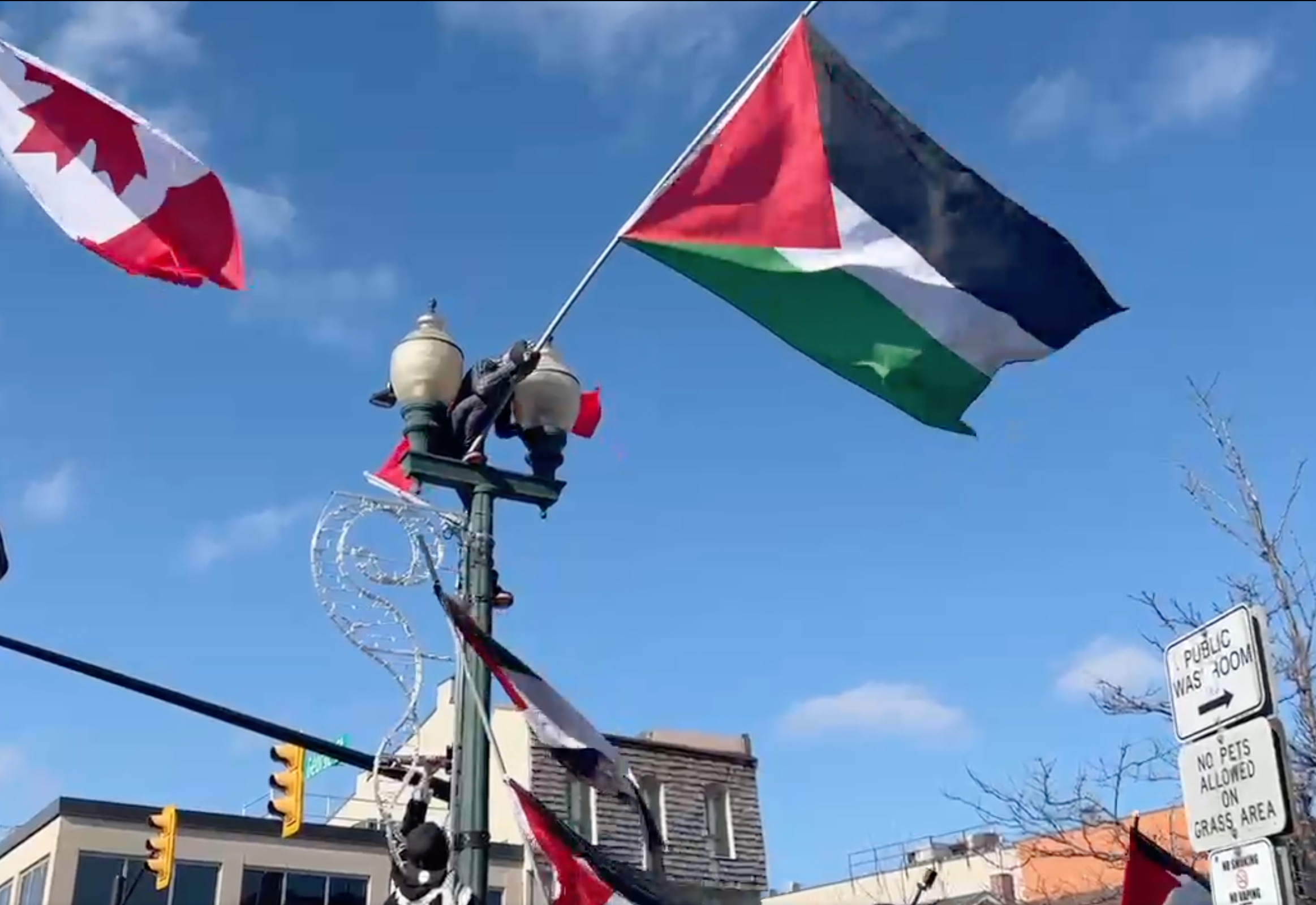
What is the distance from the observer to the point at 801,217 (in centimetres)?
965

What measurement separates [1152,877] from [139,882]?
2450 centimetres

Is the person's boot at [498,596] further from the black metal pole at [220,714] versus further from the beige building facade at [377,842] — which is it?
the beige building facade at [377,842]

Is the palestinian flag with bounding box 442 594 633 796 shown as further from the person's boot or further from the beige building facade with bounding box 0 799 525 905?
the beige building facade with bounding box 0 799 525 905

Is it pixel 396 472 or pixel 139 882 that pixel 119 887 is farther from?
pixel 396 472

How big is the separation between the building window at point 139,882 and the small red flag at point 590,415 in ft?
76.5

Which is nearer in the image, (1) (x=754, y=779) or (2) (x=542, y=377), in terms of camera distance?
(2) (x=542, y=377)

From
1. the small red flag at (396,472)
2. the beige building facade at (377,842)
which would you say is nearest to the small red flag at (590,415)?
the small red flag at (396,472)

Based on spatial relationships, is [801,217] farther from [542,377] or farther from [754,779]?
[754,779]

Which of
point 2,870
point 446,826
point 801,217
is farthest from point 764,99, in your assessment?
point 2,870

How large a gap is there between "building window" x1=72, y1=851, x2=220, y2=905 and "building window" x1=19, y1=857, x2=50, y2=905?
0.72 m

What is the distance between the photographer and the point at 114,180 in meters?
11.1

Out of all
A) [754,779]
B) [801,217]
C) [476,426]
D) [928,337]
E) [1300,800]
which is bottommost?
[1300,800]

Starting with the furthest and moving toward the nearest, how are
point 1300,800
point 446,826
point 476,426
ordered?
point 1300,800
point 476,426
point 446,826

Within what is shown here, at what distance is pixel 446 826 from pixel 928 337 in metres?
3.98
